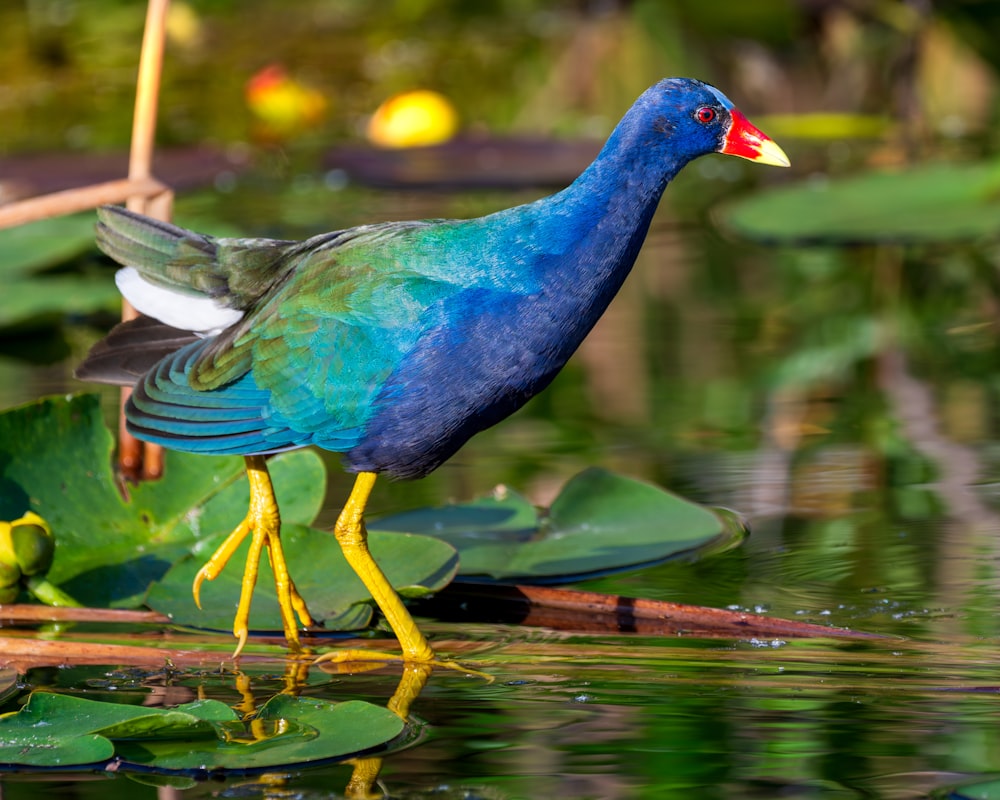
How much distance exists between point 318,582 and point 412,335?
0.47 metres

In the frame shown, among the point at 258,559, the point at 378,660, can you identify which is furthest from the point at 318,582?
the point at 378,660

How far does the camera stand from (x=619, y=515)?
2.48 meters

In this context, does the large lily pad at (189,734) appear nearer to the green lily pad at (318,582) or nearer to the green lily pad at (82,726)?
the green lily pad at (82,726)

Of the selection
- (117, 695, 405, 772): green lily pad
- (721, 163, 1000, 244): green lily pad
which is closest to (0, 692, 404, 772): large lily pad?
(117, 695, 405, 772): green lily pad

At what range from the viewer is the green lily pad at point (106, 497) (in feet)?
7.65

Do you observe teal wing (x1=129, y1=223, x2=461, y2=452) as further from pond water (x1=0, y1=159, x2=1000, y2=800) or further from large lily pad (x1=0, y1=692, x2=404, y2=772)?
large lily pad (x1=0, y1=692, x2=404, y2=772)

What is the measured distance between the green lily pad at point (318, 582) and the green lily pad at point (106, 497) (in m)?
0.09

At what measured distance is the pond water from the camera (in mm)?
1634

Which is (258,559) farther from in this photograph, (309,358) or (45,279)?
(45,279)

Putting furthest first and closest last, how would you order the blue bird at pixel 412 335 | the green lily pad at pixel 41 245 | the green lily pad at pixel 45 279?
the green lily pad at pixel 41 245 < the green lily pad at pixel 45 279 < the blue bird at pixel 412 335

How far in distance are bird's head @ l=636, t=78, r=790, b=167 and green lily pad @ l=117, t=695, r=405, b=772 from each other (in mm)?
824

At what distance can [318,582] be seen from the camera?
2.27 metres

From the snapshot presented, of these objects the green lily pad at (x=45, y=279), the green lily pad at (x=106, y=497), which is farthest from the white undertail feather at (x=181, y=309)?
the green lily pad at (x=45, y=279)

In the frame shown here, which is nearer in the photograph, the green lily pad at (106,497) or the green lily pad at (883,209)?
the green lily pad at (106,497)
